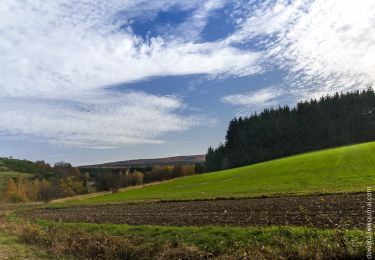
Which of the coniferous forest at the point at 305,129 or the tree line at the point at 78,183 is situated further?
the coniferous forest at the point at 305,129

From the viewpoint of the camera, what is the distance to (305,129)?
140125 mm

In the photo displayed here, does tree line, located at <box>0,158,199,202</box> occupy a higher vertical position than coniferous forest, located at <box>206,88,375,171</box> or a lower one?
lower

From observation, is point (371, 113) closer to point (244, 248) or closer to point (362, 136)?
point (362, 136)

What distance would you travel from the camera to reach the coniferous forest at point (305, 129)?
428ft

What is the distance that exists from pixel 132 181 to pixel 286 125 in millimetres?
59111

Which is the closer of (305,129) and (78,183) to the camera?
(305,129)

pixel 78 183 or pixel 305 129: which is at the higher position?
pixel 305 129

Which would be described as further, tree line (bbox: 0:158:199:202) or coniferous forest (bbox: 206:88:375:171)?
coniferous forest (bbox: 206:88:375:171)

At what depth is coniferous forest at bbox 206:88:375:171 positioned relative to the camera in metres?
130

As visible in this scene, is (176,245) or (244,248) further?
(176,245)

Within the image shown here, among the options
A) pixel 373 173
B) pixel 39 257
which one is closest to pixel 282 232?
pixel 39 257

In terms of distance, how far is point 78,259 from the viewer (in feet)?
58.9

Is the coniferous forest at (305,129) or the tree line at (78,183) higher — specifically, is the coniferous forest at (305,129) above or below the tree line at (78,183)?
above

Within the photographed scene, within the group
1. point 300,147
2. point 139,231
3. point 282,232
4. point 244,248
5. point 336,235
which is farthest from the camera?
point 300,147
